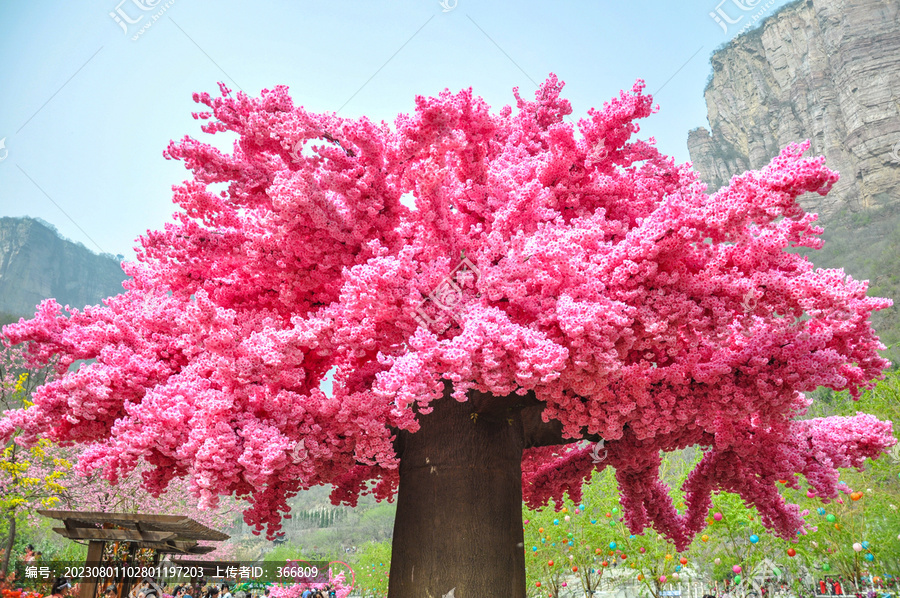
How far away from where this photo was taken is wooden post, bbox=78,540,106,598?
8875mm

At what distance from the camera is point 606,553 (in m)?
15.6

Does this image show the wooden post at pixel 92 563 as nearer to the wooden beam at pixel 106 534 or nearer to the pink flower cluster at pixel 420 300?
the wooden beam at pixel 106 534

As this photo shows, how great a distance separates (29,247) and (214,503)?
10467cm

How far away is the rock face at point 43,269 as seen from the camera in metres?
81.6

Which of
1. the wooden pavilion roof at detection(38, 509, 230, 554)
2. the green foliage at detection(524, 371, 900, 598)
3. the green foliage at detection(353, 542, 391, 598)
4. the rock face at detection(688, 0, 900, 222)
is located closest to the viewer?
the wooden pavilion roof at detection(38, 509, 230, 554)

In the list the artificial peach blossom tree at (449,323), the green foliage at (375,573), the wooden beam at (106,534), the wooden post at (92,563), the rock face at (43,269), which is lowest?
the green foliage at (375,573)

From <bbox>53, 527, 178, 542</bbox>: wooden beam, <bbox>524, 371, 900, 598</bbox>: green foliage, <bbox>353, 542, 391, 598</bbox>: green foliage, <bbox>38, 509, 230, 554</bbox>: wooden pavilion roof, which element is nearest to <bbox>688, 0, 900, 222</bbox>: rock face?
<bbox>524, 371, 900, 598</bbox>: green foliage

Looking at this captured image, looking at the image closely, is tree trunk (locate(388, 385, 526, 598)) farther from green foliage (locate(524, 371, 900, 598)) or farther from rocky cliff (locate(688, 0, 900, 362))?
rocky cliff (locate(688, 0, 900, 362))

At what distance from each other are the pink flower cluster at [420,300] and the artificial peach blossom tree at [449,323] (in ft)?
0.06

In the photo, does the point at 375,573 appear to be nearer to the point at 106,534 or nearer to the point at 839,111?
the point at 106,534

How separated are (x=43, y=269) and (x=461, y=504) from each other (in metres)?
105

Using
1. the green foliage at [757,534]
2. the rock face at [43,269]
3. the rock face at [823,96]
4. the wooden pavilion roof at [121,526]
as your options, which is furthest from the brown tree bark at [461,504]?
the rock face at [43,269]

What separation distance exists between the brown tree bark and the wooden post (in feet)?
22.2

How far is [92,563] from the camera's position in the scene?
9.11 metres
